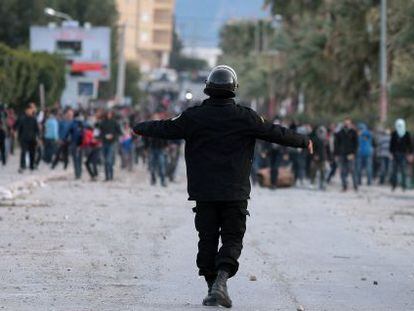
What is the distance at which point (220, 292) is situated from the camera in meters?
9.88

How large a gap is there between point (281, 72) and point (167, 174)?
41.3 metres

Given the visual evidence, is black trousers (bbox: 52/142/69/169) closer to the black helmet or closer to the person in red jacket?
the person in red jacket

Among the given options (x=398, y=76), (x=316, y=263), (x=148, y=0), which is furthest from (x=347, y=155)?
(x=148, y=0)

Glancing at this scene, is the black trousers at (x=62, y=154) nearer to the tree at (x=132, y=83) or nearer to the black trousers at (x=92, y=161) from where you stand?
the black trousers at (x=92, y=161)

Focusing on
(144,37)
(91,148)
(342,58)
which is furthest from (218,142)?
(144,37)

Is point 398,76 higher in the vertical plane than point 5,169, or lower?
higher

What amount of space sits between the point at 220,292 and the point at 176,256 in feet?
14.1

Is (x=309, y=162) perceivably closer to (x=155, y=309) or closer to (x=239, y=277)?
(x=239, y=277)

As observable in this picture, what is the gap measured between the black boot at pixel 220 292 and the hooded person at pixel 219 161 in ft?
0.16

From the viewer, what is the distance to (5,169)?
3431 cm

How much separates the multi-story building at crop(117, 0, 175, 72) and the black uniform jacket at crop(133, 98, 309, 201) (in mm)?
161460

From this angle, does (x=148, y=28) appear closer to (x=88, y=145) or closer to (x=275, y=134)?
(x=88, y=145)

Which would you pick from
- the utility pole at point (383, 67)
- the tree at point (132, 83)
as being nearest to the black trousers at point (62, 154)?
the utility pole at point (383, 67)

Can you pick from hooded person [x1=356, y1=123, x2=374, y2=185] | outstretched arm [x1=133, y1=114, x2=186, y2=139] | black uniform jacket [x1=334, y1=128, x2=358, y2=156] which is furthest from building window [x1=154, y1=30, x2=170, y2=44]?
outstretched arm [x1=133, y1=114, x2=186, y2=139]
